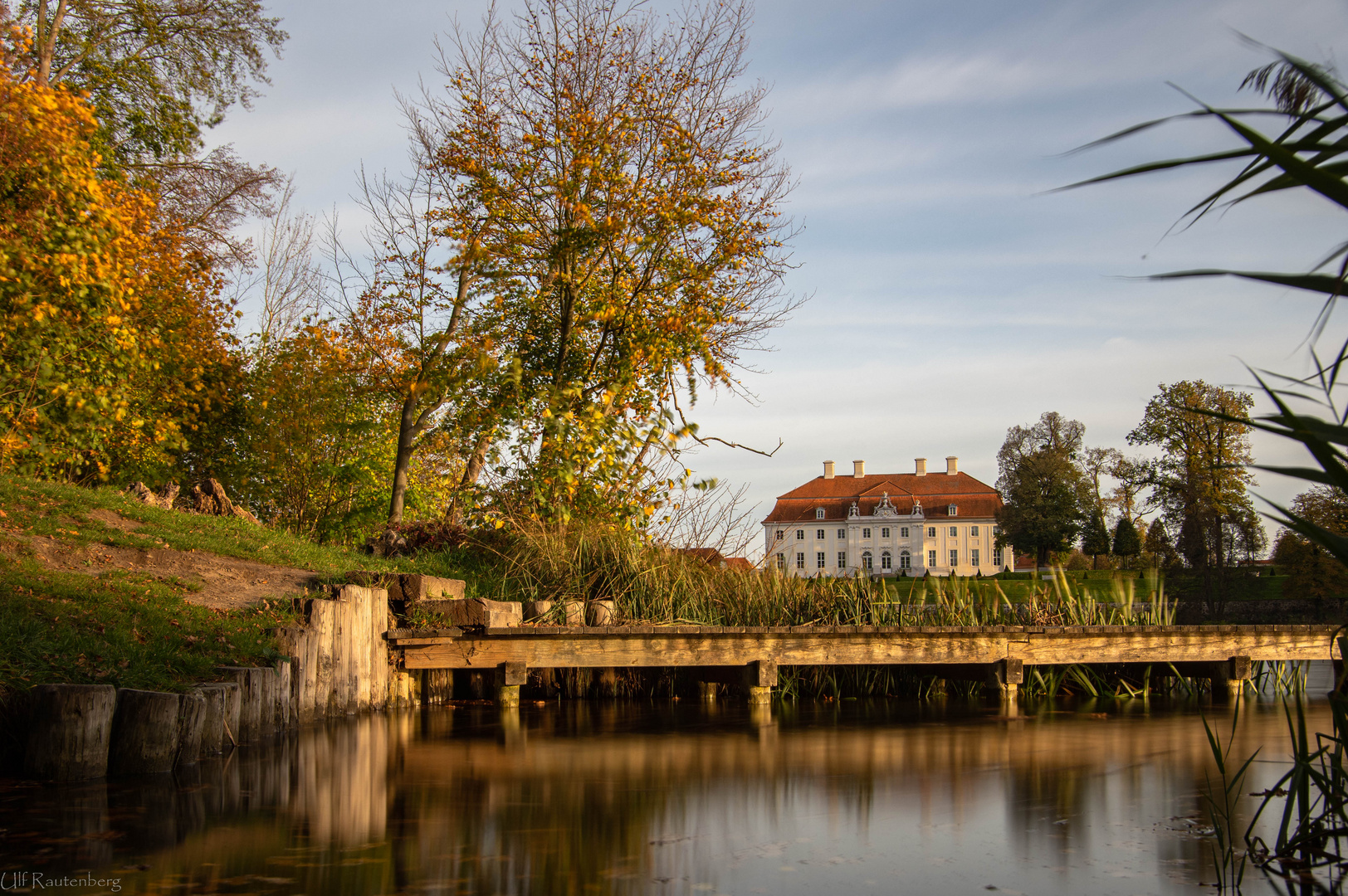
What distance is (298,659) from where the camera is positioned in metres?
6.79

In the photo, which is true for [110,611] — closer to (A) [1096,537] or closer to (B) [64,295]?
(B) [64,295]

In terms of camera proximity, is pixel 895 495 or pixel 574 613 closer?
pixel 574 613

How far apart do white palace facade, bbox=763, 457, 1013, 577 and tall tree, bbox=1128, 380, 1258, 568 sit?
102 feet

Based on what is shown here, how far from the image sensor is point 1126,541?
44938 mm

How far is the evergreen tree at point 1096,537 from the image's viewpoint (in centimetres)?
4750

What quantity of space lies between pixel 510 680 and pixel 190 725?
3.72m

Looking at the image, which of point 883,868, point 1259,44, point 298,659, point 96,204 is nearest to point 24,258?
point 96,204

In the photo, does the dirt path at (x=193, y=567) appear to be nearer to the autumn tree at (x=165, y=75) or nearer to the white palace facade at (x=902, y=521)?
the autumn tree at (x=165, y=75)

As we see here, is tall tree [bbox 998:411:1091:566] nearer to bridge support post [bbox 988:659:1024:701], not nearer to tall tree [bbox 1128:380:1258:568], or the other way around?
tall tree [bbox 1128:380:1258:568]

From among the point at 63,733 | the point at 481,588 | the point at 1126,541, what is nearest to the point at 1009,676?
the point at 481,588

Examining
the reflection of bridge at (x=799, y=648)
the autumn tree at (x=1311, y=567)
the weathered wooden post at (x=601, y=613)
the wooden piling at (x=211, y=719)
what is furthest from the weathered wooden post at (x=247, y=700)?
the autumn tree at (x=1311, y=567)

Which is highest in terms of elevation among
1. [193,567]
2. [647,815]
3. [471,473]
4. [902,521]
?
[902,521]

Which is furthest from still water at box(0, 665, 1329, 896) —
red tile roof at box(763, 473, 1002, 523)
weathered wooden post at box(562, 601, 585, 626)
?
red tile roof at box(763, 473, 1002, 523)

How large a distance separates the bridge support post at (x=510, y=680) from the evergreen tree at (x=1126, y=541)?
138ft
